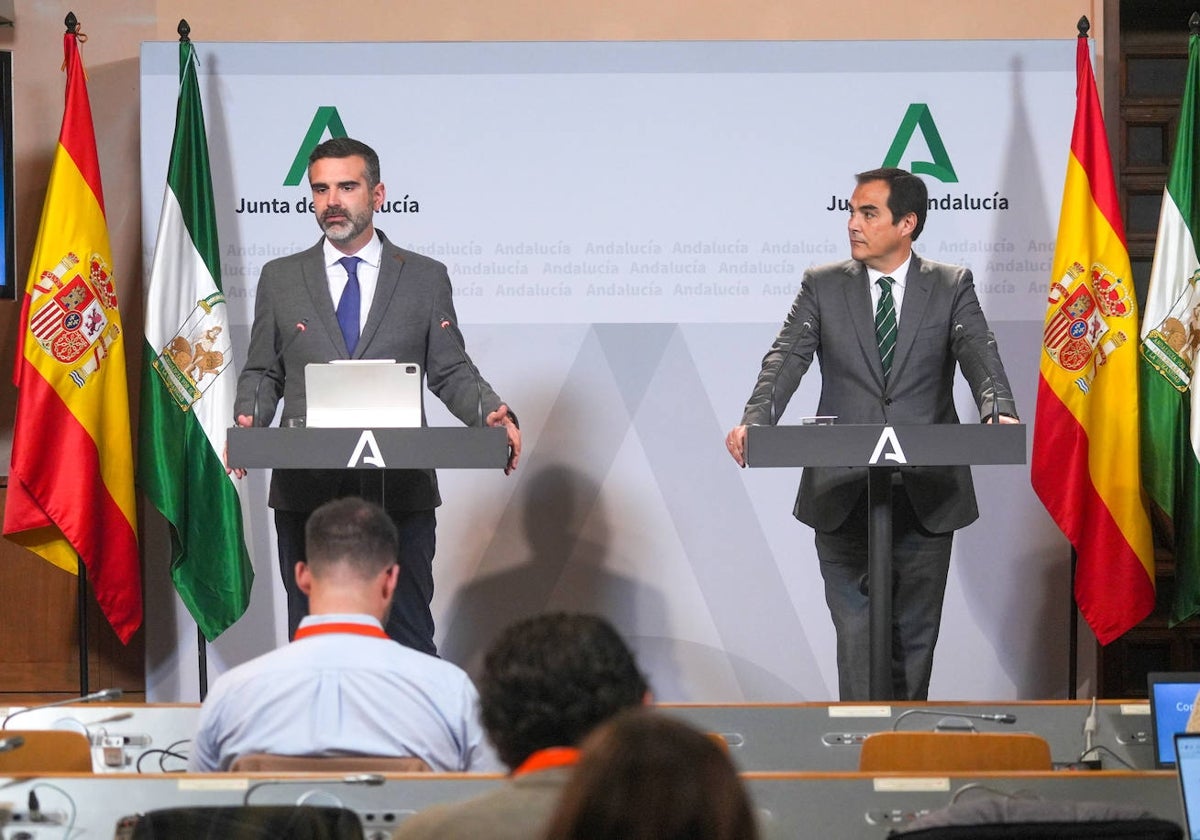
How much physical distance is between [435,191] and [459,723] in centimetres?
387

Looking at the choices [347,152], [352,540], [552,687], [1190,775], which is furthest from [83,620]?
[1190,775]

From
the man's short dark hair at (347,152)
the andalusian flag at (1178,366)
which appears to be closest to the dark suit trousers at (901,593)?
the andalusian flag at (1178,366)

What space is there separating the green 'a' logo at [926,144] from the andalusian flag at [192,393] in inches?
119

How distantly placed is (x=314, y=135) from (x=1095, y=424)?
360cm

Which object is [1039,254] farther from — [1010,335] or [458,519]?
[458,519]

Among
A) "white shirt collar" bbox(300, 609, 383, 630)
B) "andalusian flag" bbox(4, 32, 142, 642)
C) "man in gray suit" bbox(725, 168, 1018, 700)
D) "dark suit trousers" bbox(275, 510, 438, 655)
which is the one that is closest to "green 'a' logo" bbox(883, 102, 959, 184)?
"man in gray suit" bbox(725, 168, 1018, 700)

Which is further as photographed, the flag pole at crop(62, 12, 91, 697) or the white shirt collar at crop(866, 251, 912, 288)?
the flag pole at crop(62, 12, 91, 697)

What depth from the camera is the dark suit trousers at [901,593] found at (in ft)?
17.2

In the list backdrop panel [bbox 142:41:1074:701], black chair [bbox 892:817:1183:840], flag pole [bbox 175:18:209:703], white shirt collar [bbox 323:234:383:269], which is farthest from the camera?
backdrop panel [bbox 142:41:1074:701]

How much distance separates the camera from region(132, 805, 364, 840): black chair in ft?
7.68

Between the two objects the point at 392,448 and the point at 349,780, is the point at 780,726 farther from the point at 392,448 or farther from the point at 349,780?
the point at 392,448

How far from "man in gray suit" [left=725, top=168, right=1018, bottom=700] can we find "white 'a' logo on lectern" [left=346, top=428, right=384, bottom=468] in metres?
1.37

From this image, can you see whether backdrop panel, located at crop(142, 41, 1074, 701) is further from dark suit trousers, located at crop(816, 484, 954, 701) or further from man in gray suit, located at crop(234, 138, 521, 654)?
dark suit trousers, located at crop(816, 484, 954, 701)

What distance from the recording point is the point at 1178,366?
19.7 ft
